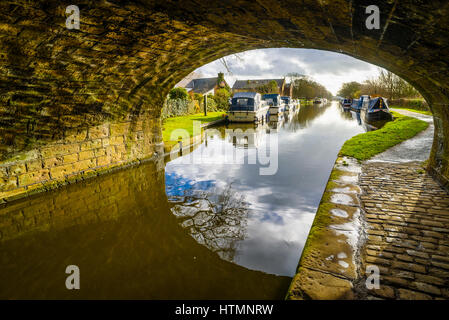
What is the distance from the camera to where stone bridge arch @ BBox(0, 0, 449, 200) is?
10.0 feet

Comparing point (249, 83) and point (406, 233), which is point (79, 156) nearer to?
point (406, 233)

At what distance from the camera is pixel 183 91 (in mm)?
22719

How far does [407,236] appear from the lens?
10.3 ft

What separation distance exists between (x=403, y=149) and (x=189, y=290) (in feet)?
29.4

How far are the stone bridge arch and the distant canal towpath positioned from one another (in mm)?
1481

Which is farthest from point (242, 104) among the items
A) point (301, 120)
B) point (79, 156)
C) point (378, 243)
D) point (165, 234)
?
point (378, 243)

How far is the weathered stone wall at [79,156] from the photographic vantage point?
5.25 metres

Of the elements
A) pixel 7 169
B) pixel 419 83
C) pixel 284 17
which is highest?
pixel 284 17

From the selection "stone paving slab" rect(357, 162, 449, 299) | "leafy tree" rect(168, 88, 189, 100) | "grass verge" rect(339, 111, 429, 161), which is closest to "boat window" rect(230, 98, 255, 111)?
"leafy tree" rect(168, 88, 189, 100)

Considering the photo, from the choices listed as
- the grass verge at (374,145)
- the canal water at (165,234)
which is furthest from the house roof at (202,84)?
the canal water at (165,234)

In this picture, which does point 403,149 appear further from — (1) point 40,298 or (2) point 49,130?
(2) point 49,130

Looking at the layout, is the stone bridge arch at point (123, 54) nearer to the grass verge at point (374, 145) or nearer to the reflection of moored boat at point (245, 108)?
the grass verge at point (374, 145)

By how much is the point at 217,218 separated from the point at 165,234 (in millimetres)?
1047

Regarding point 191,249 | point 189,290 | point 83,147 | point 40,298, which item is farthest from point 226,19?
point 83,147
